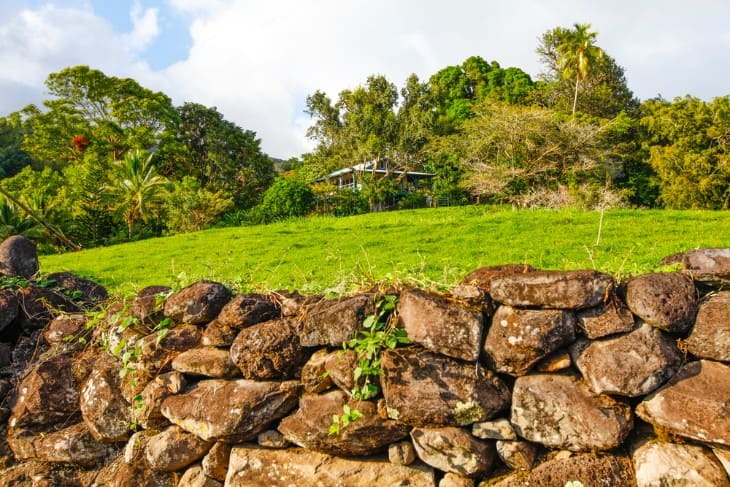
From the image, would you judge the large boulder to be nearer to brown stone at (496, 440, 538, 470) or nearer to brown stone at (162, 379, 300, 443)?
brown stone at (162, 379, 300, 443)

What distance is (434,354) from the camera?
2.56 metres

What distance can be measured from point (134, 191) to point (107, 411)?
23451 mm

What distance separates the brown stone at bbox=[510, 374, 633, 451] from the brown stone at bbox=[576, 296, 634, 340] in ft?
0.91

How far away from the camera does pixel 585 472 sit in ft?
7.66

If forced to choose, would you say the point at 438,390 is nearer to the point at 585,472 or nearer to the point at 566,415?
the point at 566,415

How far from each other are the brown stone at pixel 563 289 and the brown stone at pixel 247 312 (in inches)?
57.5

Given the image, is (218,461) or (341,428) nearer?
(341,428)

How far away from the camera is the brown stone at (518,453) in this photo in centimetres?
248

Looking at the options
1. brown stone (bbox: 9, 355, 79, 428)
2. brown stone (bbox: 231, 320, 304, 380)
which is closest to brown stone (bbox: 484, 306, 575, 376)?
brown stone (bbox: 231, 320, 304, 380)

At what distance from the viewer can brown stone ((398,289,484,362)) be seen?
2.48 m

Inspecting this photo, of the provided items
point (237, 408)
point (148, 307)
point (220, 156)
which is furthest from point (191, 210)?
point (237, 408)

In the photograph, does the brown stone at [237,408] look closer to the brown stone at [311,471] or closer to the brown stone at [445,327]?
the brown stone at [311,471]

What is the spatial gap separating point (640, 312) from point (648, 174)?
31201 millimetres

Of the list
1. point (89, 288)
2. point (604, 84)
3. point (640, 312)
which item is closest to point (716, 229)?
point (640, 312)
